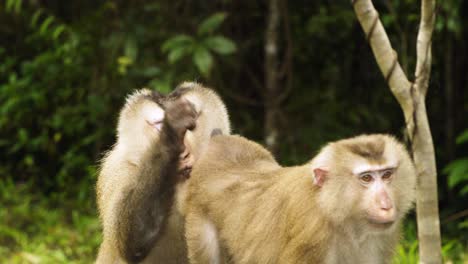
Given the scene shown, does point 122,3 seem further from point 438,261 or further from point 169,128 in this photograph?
point 438,261

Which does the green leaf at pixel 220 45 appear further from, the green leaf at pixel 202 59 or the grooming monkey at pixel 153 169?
the grooming monkey at pixel 153 169

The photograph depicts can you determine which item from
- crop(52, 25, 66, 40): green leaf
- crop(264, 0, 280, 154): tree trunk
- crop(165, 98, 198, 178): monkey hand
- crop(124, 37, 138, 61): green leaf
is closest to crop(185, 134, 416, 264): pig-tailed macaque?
crop(165, 98, 198, 178): monkey hand

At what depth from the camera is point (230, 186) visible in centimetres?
451

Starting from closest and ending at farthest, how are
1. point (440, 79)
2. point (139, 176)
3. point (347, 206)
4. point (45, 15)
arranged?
point (347, 206)
point (139, 176)
point (440, 79)
point (45, 15)

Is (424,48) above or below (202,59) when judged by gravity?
below

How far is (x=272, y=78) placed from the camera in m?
7.88


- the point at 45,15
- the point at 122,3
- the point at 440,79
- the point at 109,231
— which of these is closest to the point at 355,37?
the point at 440,79

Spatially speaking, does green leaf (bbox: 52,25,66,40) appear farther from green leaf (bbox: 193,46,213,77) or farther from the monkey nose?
the monkey nose

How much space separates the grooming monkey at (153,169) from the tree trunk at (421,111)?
94cm

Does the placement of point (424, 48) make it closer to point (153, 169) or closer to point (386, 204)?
point (386, 204)

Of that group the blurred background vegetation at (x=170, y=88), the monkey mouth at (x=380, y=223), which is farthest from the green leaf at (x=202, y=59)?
the monkey mouth at (x=380, y=223)

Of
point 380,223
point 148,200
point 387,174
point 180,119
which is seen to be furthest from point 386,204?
point 148,200

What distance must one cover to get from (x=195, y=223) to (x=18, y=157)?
18.2 feet

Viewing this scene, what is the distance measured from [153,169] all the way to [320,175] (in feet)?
2.62
